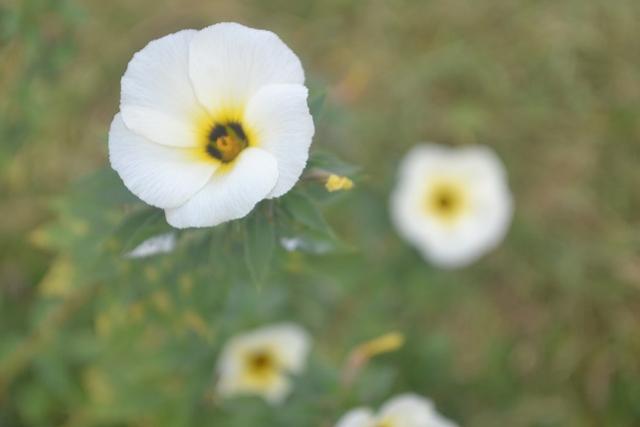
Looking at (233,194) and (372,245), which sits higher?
(233,194)

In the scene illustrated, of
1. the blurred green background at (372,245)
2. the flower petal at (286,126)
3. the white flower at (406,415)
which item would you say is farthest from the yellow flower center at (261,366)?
the flower petal at (286,126)

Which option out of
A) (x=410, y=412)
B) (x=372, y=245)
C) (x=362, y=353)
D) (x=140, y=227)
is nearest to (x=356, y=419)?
(x=410, y=412)

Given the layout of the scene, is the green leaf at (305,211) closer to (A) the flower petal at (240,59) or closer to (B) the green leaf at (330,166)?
(B) the green leaf at (330,166)

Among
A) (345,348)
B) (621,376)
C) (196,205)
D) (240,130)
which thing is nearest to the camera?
(196,205)

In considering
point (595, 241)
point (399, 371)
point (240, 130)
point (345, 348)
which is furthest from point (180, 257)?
point (595, 241)

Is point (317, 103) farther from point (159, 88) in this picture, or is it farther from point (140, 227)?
point (140, 227)

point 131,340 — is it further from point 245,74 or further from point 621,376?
point 621,376

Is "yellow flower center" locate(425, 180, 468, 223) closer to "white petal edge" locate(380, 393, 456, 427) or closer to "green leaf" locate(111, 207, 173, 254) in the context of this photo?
"white petal edge" locate(380, 393, 456, 427)
